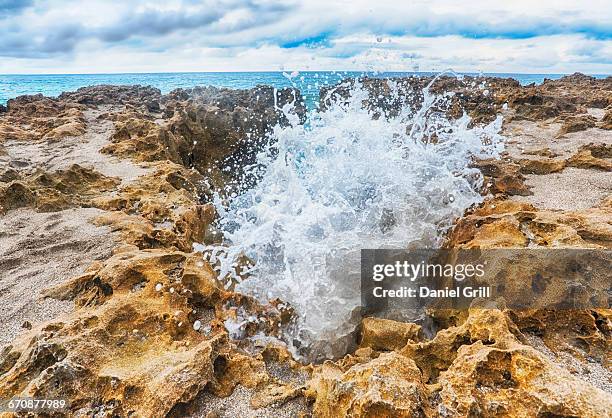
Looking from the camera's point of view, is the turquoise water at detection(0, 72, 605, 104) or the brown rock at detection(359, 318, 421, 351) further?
the turquoise water at detection(0, 72, 605, 104)

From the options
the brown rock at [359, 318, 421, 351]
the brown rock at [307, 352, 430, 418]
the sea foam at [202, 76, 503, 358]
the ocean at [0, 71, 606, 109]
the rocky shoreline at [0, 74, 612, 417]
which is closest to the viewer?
the brown rock at [307, 352, 430, 418]

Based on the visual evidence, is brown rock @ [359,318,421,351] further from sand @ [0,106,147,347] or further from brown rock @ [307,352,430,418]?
sand @ [0,106,147,347]

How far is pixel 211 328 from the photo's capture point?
365 centimetres

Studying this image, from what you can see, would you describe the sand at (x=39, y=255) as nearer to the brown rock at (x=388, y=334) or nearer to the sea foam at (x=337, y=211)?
the sea foam at (x=337, y=211)

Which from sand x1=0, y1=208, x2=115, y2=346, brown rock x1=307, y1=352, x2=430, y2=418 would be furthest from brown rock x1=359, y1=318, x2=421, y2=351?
sand x1=0, y1=208, x2=115, y2=346

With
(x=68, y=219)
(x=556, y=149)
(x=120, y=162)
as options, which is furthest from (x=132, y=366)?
(x=556, y=149)

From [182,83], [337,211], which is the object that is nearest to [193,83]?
[182,83]

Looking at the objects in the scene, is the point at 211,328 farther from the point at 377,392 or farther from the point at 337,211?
the point at 337,211

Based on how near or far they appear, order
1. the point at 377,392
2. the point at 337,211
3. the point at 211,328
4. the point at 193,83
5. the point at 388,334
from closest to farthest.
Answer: the point at 377,392, the point at 211,328, the point at 388,334, the point at 337,211, the point at 193,83

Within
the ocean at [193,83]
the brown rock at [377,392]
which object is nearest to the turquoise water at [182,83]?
the ocean at [193,83]

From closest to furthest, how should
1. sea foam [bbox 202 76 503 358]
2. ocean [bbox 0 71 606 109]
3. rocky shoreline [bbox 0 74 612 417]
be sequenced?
1. rocky shoreline [bbox 0 74 612 417]
2. sea foam [bbox 202 76 503 358]
3. ocean [bbox 0 71 606 109]

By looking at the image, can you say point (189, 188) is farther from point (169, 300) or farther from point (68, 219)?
point (169, 300)

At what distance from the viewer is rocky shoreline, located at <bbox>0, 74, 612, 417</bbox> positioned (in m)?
2.38

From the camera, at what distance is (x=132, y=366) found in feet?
9.61
